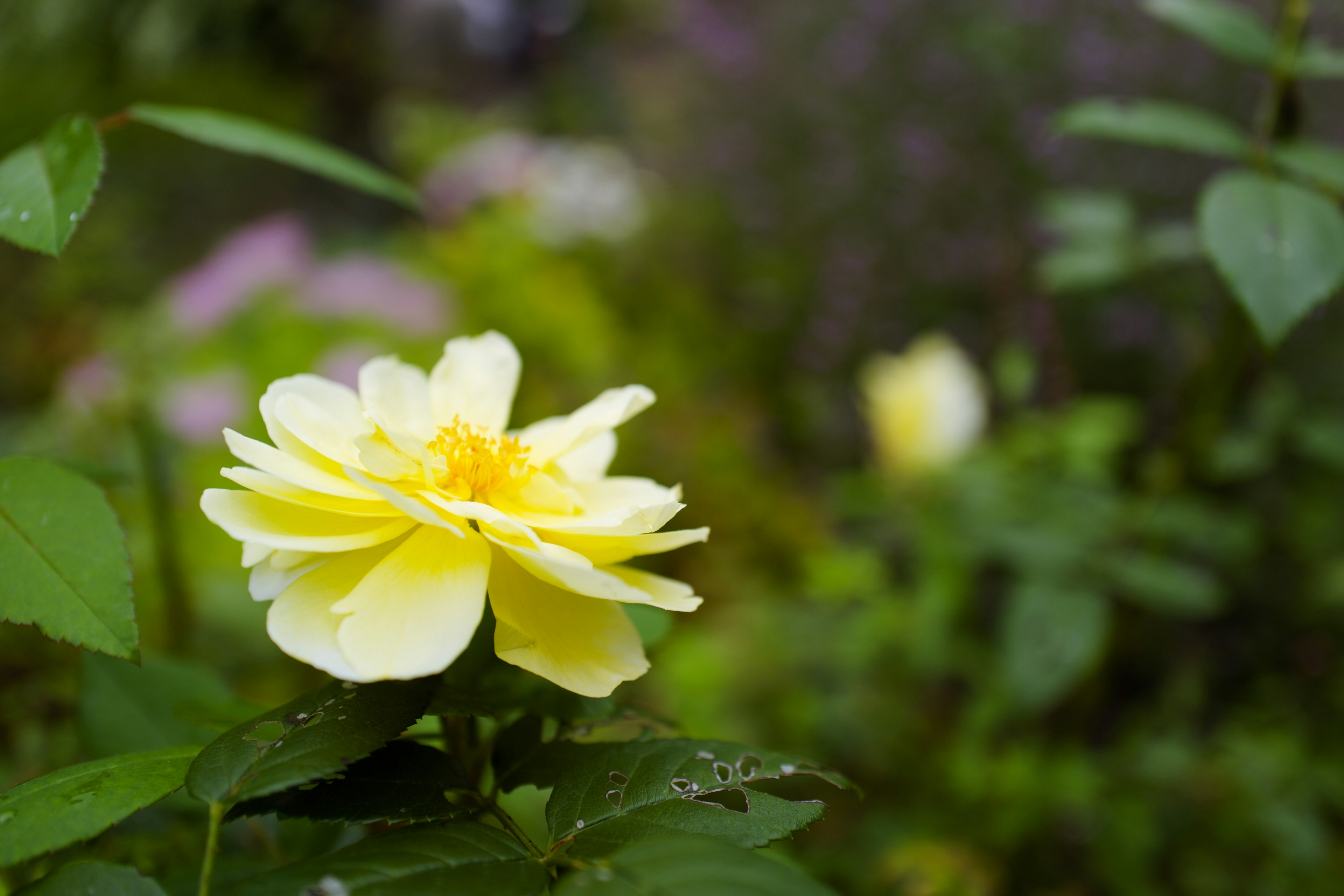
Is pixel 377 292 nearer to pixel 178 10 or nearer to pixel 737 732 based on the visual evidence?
pixel 737 732

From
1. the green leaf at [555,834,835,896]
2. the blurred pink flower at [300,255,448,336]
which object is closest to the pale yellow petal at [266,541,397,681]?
the green leaf at [555,834,835,896]

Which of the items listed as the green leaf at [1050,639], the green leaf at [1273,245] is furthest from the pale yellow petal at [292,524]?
the green leaf at [1050,639]

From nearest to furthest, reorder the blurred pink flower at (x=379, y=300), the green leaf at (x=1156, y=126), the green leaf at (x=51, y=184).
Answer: the green leaf at (x=51, y=184) < the green leaf at (x=1156, y=126) < the blurred pink flower at (x=379, y=300)

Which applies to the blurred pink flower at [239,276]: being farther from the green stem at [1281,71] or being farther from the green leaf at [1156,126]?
the green stem at [1281,71]

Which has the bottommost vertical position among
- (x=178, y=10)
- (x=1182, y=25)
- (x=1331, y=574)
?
(x=1331, y=574)

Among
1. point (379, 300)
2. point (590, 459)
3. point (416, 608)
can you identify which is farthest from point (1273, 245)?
point (379, 300)

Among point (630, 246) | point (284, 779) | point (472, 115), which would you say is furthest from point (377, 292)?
point (472, 115)
